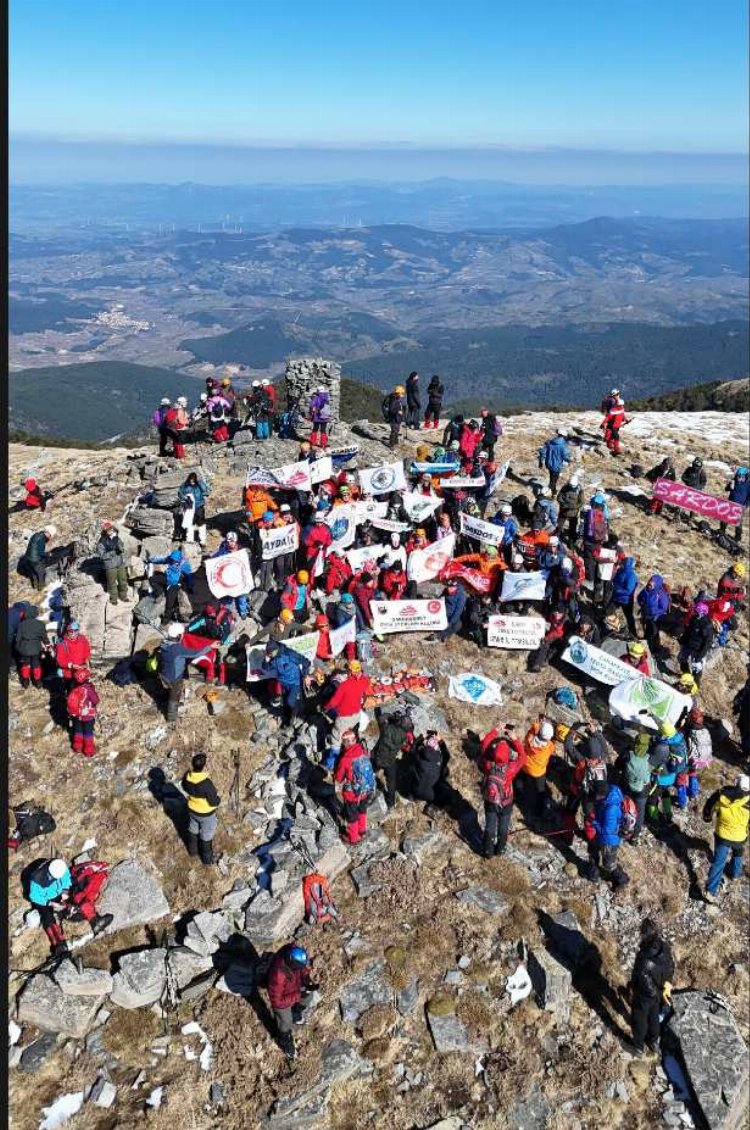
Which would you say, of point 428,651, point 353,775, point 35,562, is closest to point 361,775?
point 353,775

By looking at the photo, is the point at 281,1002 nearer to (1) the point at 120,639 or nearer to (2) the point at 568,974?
(2) the point at 568,974

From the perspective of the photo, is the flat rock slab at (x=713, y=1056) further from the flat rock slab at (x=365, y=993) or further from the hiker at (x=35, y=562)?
the hiker at (x=35, y=562)

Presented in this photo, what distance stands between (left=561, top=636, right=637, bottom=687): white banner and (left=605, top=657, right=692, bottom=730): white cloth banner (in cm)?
82

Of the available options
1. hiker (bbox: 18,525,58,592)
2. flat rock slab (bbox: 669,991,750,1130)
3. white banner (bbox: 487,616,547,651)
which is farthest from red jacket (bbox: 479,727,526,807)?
hiker (bbox: 18,525,58,592)

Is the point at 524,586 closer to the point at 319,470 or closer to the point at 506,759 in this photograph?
the point at 506,759

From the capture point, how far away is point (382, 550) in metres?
21.0

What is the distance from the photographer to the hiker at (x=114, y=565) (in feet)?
64.6

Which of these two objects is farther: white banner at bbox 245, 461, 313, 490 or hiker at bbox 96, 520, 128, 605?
white banner at bbox 245, 461, 313, 490

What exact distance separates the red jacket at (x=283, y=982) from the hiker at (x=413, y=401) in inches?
931

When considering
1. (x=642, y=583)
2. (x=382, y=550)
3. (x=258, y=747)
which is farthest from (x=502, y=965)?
(x=642, y=583)

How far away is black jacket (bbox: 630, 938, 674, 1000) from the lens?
10.9 m

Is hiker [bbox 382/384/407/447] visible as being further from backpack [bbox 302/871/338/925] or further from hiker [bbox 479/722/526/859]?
backpack [bbox 302/871/338/925]

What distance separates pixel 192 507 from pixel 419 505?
286 inches

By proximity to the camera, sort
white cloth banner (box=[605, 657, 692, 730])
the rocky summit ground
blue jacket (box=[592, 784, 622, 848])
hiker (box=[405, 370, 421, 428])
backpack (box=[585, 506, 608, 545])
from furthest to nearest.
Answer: hiker (box=[405, 370, 421, 428]) < backpack (box=[585, 506, 608, 545]) < white cloth banner (box=[605, 657, 692, 730]) < blue jacket (box=[592, 784, 622, 848]) < the rocky summit ground
